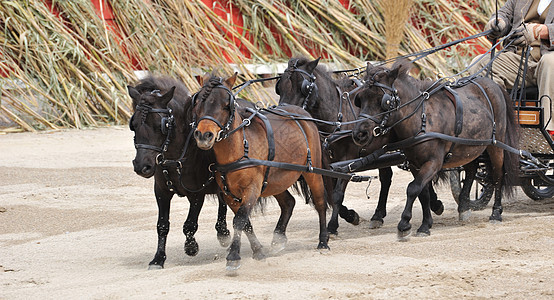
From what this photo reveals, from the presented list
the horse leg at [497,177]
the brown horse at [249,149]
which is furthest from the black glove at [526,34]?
the brown horse at [249,149]

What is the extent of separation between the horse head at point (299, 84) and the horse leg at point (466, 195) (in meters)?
1.68

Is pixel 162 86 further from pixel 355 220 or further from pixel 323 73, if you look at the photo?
pixel 355 220

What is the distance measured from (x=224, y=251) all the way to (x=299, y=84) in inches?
55.5

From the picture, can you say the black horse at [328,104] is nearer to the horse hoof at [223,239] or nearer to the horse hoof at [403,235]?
the horse hoof at [403,235]

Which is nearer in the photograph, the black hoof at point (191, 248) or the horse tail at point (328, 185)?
the black hoof at point (191, 248)

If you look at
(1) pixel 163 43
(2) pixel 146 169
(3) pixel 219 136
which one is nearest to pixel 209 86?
(3) pixel 219 136

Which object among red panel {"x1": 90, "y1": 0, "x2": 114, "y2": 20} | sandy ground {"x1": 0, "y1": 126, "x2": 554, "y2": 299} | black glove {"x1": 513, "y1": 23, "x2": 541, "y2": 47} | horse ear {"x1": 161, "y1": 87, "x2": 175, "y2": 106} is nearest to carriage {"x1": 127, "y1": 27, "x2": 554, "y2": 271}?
horse ear {"x1": 161, "y1": 87, "x2": 175, "y2": 106}

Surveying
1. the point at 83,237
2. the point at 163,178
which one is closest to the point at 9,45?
the point at 83,237

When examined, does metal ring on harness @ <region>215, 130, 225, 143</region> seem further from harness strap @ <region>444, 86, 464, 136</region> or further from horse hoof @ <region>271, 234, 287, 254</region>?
harness strap @ <region>444, 86, 464, 136</region>

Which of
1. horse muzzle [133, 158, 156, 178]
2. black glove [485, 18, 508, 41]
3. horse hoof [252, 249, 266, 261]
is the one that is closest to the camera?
horse muzzle [133, 158, 156, 178]

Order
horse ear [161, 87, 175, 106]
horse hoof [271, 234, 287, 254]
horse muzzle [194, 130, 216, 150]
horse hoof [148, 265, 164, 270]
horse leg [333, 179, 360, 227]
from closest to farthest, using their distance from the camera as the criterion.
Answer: horse muzzle [194, 130, 216, 150]
horse ear [161, 87, 175, 106]
horse hoof [148, 265, 164, 270]
horse hoof [271, 234, 287, 254]
horse leg [333, 179, 360, 227]

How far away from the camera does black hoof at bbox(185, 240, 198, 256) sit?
17.4 feet

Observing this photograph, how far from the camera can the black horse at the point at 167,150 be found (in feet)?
16.1

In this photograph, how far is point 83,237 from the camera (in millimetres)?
6266
